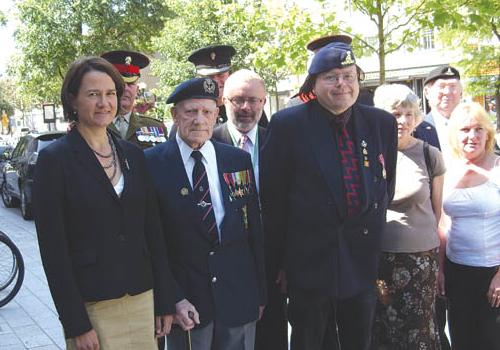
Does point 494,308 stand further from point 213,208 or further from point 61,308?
point 61,308

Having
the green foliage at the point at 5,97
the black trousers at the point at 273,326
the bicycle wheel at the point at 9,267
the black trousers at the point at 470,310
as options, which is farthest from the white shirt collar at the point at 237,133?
the green foliage at the point at 5,97

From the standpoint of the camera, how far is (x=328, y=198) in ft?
9.70

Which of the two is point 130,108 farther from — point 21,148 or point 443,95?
point 21,148

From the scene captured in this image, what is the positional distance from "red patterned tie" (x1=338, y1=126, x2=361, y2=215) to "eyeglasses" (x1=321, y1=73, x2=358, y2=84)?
12.6 inches

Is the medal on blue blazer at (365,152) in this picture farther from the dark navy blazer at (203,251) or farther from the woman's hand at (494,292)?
the woman's hand at (494,292)

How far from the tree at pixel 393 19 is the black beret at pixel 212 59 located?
3.34 m

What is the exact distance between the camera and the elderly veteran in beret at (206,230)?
110 inches

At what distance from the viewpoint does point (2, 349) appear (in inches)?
Answer: 188

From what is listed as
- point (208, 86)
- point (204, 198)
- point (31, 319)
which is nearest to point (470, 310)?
point (204, 198)

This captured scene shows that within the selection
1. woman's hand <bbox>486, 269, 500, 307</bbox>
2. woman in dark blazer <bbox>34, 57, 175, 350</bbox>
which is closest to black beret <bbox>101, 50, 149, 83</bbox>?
woman in dark blazer <bbox>34, 57, 175, 350</bbox>

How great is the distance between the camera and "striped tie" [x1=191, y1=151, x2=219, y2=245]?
282 cm

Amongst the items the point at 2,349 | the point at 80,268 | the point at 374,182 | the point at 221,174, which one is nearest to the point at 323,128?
the point at 374,182

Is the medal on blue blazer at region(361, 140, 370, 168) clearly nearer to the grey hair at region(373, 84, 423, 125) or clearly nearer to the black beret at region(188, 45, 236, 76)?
the grey hair at region(373, 84, 423, 125)

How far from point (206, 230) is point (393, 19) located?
6.28 meters
